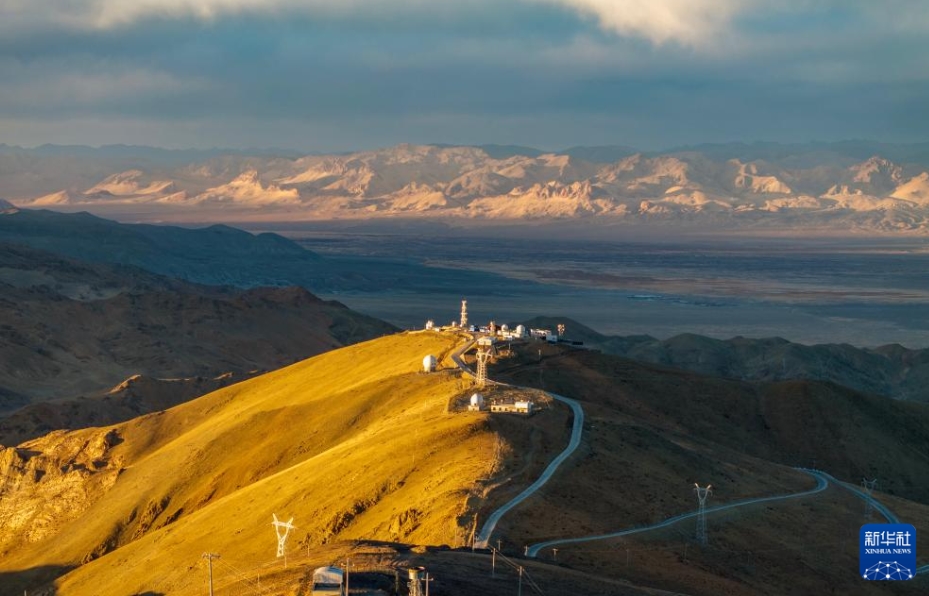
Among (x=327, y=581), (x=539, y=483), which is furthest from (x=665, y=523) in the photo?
(x=327, y=581)

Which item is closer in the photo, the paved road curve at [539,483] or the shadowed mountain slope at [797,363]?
the paved road curve at [539,483]

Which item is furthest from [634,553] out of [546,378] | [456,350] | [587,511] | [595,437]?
[456,350]

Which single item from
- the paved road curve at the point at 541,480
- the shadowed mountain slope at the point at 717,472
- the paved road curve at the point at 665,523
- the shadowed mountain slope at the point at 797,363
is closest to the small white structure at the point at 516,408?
the paved road curve at the point at 541,480

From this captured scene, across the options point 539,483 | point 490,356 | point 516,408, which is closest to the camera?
point 539,483

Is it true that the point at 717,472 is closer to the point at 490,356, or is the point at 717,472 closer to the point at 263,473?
the point at 490,356

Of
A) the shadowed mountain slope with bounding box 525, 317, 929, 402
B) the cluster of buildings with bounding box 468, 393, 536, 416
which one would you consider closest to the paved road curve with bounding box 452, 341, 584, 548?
the cluster of buildings with bounding box 468, 393, 536, 416

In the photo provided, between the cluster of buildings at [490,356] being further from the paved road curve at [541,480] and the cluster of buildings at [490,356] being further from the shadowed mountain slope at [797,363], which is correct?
the shadowed mountain slope at [797,363]

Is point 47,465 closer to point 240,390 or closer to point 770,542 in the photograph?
point 240,390

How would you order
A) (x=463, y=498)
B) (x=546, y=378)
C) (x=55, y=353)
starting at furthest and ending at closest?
(x=55, y=353) → (x=546, y=378) → (x=463, y=498)
